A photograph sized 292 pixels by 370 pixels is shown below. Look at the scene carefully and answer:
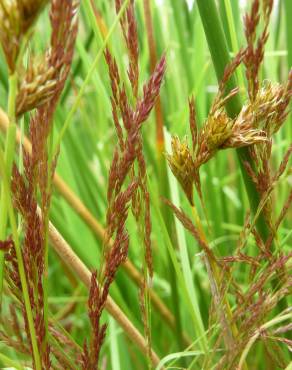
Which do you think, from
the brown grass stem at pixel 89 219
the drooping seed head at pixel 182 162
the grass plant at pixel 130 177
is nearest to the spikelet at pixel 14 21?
the grass plant at pixel 130 177

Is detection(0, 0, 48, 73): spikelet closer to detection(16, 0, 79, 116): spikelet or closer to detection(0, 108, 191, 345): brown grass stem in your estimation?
detection(16, 0, 79, 116): spikelet

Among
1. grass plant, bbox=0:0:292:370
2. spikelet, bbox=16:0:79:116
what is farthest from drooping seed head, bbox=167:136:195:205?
spikelet, bbox=16:0:79:116

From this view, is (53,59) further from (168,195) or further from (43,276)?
(168,195)

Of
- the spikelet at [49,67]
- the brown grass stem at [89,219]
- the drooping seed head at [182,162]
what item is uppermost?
the spikelet at [49,67]

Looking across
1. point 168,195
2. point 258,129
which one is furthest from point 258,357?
point 258,129

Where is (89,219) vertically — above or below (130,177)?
below

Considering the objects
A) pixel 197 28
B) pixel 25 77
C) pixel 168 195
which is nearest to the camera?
pixel 25 77

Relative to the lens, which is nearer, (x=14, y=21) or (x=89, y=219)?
(x=14, y=21)

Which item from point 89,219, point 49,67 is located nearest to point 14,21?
point 49,67

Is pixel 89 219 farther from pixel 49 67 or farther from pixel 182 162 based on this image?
pixel 49 67

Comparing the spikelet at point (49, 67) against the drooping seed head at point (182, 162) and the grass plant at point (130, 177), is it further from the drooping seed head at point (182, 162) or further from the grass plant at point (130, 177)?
the drooping seed head at point (182, 162)

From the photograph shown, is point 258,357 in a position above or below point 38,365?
below
